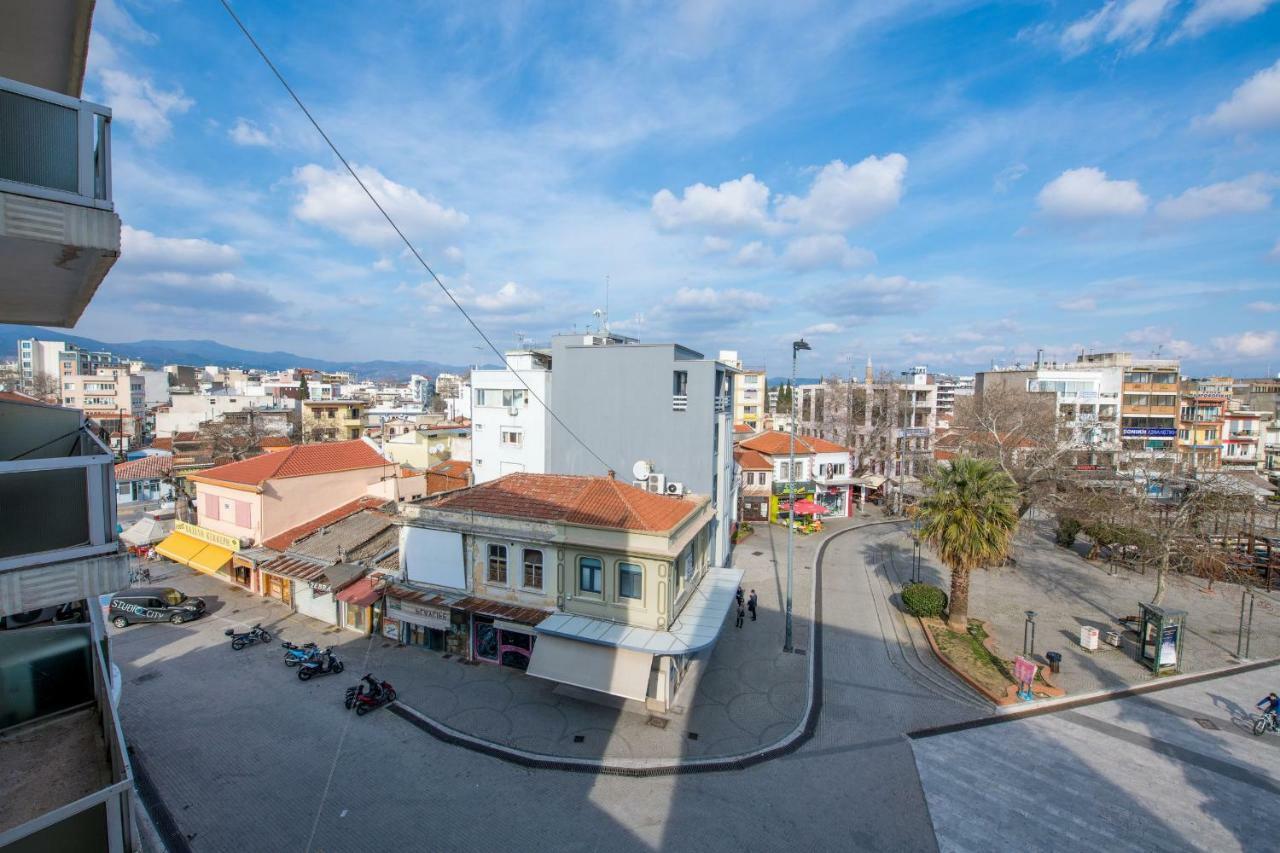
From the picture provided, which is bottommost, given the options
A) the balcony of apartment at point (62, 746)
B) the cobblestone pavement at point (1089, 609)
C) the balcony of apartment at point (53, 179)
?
the cobblestone pavement at point (1089, 609)

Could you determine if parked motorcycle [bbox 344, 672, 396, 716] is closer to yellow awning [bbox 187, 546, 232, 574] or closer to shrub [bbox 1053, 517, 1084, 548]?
yellow awning [bbox 187, 546, 232, 574]

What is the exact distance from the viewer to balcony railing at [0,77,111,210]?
152 inches

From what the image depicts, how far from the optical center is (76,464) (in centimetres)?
485

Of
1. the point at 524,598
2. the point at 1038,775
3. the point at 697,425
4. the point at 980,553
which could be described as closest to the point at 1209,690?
the point at 980,553

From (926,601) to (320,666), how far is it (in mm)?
22659

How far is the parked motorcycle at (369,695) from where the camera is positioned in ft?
53.1

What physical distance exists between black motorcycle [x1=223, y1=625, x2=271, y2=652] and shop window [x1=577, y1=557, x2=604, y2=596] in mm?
12921

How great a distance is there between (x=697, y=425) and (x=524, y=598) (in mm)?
10647

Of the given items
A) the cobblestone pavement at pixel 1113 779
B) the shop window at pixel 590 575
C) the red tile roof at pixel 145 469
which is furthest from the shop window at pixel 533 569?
the red tile roof at pixel 145 469

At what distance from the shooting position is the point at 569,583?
17469 mm

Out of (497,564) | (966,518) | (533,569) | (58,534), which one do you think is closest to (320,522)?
(497,564)

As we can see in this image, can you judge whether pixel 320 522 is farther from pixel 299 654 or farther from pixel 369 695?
pixel 369 695

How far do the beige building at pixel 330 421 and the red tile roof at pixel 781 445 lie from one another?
44.0 m

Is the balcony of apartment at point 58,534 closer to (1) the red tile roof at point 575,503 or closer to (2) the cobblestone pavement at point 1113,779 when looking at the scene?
(1) the red tile roof at point 575,503
